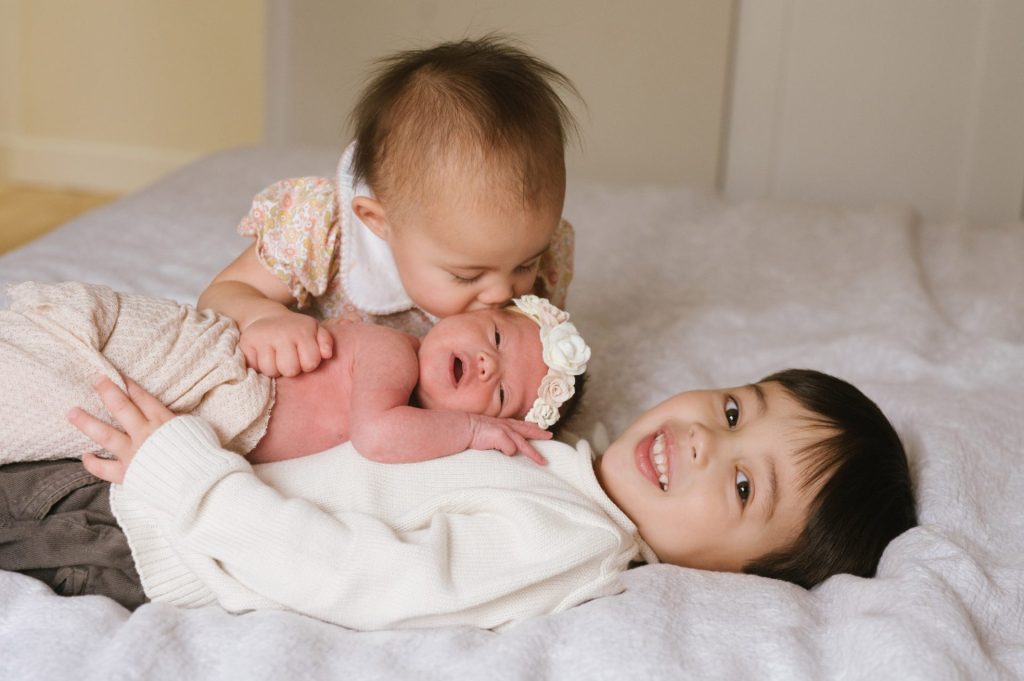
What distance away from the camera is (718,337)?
A: 187 centimetres

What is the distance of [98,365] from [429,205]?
0.41 m

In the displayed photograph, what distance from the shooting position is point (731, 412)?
1.28m

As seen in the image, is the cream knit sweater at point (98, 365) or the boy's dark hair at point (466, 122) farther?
the boy's dark hair at point (466, 122)

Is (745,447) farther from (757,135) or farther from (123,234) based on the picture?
(757,135)

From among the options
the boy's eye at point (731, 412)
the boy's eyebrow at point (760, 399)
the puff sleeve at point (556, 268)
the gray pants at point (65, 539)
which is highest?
the puff sleeve at point (556, 268)

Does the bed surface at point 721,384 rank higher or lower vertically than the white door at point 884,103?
lower

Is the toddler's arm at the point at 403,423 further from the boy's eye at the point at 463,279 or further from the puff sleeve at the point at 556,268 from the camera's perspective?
the puff sleeve at the point at 556,268

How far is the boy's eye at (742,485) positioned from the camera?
1191 mm

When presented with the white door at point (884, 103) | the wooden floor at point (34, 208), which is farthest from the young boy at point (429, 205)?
the wooden floor at point (34, 208)

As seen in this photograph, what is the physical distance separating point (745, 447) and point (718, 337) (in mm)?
689

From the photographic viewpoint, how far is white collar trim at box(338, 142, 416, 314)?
4.88 ft

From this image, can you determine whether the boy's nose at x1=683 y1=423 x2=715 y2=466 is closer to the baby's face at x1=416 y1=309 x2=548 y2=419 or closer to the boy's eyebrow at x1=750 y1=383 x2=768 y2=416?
the boy's eyebrow at x1=750 y1=383 x2=768 y2=416

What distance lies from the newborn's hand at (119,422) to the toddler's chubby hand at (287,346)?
0.15 meters

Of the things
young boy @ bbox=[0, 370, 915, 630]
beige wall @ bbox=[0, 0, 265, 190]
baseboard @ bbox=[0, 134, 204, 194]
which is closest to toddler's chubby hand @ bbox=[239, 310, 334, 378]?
young boy @ bbox=[0, 370, 915, 630]
